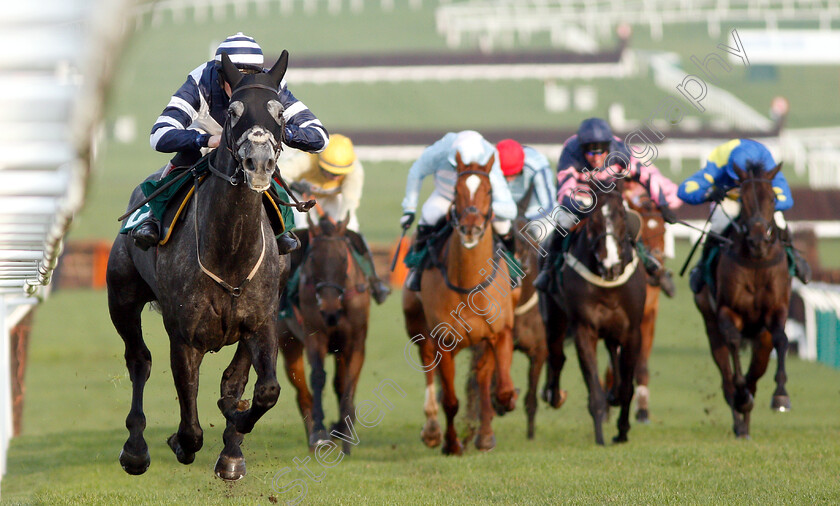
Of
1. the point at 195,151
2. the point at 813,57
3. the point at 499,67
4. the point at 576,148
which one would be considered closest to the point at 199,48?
the point at 499,67

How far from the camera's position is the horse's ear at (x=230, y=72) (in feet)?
15.6

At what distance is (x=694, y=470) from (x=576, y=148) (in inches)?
107

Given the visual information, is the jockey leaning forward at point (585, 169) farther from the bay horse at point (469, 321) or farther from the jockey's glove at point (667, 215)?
the bay horse at point (469, 321)

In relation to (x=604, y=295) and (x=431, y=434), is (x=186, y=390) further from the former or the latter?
(x=604, y=295)

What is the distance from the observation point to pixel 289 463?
758cm

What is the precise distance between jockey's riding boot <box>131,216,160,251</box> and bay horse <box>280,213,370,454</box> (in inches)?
130

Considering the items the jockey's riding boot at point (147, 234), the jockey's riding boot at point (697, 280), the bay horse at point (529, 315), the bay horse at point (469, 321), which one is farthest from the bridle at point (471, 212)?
the jockey's riding boot at point (147, 234)

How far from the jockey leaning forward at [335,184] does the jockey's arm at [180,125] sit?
11.4 feet

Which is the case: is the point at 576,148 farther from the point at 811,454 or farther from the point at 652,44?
the point at 652,44

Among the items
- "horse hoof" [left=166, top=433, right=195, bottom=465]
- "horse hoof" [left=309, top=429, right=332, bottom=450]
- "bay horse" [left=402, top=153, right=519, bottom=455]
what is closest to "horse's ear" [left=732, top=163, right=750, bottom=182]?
"bay horse" [left=402, top=153, right=519, bottom=455]

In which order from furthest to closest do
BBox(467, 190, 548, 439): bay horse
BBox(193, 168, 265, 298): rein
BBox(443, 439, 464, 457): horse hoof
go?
BBox(467, 190, 548, 439): bay horse < BBox(443, 439, 464, 457): horse hoof < BBox(193, 168, 265, 298): rein

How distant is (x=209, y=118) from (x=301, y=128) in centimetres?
46

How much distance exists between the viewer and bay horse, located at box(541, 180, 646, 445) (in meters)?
8.05

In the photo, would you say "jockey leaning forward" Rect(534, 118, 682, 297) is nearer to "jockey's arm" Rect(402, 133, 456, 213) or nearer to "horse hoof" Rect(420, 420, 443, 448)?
"jockey's arm" Rect(402, 133, 456, 213)
